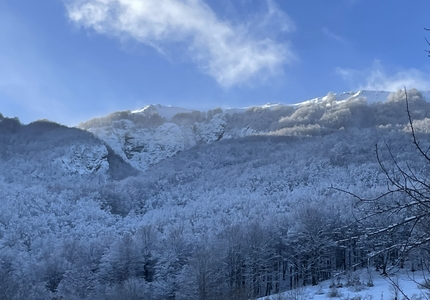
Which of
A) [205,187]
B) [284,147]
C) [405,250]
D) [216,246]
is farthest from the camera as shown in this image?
[284,147]

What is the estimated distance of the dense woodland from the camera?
368 cm

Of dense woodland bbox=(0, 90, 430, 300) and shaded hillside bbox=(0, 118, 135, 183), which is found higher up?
shaded hillside bbox=(0, 118, 135, 183)

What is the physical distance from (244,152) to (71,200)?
8174 centimetres

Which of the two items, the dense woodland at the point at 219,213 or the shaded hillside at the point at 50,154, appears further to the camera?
the shaded hillside at the point at 50,154

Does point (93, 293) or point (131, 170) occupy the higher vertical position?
point (131, 170)

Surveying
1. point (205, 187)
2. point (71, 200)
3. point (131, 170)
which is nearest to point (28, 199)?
point (71, 200)

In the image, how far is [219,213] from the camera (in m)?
73.6

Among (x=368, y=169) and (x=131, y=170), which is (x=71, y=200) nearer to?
(x=368, y=169)

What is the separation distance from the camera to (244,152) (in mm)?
158625

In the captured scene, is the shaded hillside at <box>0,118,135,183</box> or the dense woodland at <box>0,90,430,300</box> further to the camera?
the shaded hillside at <box>0,118,135,183</box>

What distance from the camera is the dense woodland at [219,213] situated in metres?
3.68

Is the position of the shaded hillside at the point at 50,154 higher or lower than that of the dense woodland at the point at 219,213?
higher

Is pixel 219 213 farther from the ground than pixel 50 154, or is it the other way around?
pixel 50 154

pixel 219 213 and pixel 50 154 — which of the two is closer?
pixel 219 213
